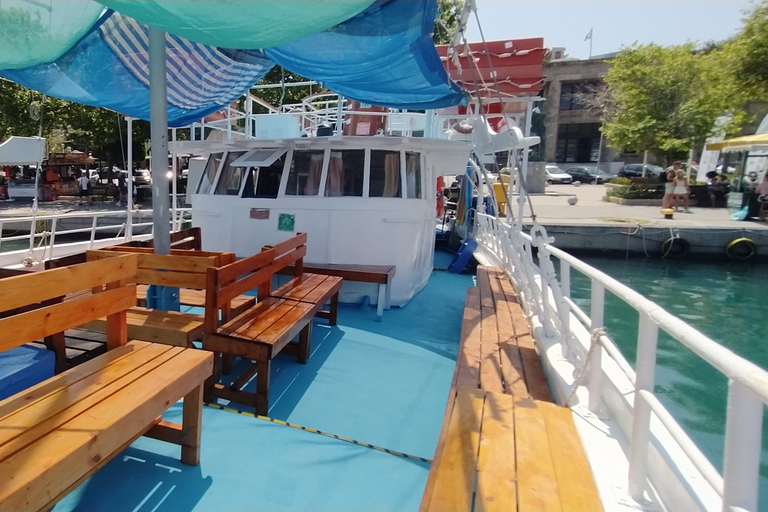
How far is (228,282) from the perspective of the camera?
3350mm

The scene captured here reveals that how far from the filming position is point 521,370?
3.30 metres

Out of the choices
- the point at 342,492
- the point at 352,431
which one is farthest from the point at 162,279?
the point at 342,492

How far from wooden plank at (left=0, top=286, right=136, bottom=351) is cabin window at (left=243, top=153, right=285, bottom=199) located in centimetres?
386

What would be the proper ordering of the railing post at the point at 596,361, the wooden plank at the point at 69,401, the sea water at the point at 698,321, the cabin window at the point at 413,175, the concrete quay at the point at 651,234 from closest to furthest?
the wooden plank at the point at 69,401 → the railing post at the point at 596,361 → the sea water at the point at 698,321 → the cabin window at the point at 413,175 → the concrete quay at the point at 651,234

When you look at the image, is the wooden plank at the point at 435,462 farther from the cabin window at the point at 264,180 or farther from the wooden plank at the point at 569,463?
the cabin window at the point at 264,180

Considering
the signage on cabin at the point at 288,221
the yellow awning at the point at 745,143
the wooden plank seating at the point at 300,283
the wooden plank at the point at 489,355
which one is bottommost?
the wooden plank at the point at 489,355

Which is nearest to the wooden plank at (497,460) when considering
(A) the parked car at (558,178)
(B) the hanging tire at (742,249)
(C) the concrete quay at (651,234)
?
(C) the concrete quay at (651,234)

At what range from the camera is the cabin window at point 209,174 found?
261 inches

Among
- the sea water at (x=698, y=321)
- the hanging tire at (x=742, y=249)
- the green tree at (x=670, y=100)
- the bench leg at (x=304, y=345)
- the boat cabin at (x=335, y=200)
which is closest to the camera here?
the bench leg at (x=304, y=345)

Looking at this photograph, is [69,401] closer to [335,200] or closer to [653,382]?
[653,382]

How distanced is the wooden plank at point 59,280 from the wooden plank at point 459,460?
1.91 meters

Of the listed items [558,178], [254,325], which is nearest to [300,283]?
[254,325]

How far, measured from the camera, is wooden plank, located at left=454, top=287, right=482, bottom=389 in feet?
9.95

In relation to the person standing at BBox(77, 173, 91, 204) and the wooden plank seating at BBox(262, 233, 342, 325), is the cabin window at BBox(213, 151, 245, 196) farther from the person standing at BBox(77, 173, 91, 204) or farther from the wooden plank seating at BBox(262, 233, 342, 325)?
the person standing at BBox(77, 173, 91, 204)
